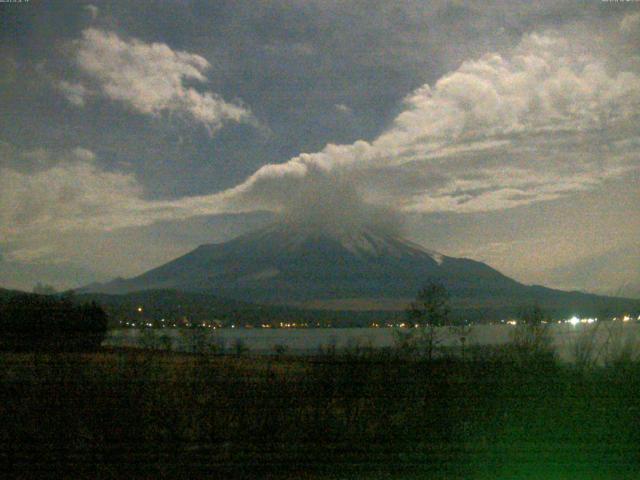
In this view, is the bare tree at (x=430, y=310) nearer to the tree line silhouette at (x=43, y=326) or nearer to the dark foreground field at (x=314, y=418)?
the dark foreground field at (x=314, y=418)

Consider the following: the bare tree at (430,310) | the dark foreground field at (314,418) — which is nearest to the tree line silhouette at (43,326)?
the dark foreground field at (314,418)

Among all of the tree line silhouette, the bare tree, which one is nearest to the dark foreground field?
the tree line silhouette

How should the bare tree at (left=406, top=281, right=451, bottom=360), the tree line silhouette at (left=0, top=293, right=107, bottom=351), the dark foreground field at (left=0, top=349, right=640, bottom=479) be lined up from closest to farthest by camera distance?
the dark foreground field at (left=0, top=349, right=640, bottom=479) < the tree line silhouette at (left=0, top=293, right=107, bottom=351) < the bare tree at (left=406, top=281, right=451, bottom=360)

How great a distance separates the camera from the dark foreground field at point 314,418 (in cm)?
663

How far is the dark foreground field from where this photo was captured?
6.63 m

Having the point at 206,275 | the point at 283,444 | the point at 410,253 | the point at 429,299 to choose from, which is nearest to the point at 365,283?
the point at 410,253

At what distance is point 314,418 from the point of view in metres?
7.79

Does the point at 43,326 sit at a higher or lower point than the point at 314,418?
higher

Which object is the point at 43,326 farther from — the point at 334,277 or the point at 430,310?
the point at 334,277

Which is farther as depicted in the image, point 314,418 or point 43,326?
point 43,326

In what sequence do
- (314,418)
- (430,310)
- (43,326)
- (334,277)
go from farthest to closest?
(334,277) → (430,310) → (43,326) → (314,418)

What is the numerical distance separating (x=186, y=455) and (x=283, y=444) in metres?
1.12

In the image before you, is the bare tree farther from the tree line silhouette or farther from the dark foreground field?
the tree line silhouette

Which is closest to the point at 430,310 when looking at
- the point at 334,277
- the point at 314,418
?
the point at 314,418
